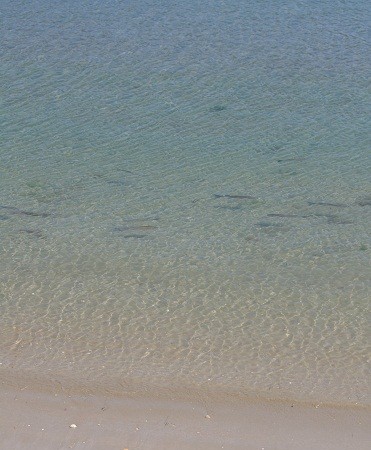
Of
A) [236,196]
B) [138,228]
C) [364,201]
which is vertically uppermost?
[138,228]

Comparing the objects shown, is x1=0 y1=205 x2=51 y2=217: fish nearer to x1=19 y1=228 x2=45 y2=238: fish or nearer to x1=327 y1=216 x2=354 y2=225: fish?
x1=19 y1=228 x2=45 y2=238: fish

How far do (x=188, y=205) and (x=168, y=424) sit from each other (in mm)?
3816

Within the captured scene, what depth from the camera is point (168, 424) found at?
5.97 metres

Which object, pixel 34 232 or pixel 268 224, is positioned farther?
pixel 268 224

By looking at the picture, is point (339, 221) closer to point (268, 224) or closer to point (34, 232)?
point (268, 224)

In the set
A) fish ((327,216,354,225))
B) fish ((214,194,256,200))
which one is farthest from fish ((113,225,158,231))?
fish ((327,216,354,225))

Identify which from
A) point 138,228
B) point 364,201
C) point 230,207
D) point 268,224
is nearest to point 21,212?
point 138,228

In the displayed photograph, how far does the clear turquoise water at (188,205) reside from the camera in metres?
6.93

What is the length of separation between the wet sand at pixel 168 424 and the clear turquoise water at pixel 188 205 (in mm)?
230

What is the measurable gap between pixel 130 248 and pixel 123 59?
6.17 metres

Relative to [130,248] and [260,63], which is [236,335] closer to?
[130,248]

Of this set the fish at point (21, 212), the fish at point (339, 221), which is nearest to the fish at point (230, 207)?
the fish at point (339, 221)

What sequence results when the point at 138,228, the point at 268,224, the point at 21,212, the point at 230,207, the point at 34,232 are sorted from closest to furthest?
the point at 34,232 → the point at 138,228 → the point at 268,224 → the point at 21,212 → the point at 230,207

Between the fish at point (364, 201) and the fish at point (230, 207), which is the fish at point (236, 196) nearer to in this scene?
the fish at point (230, 207)
